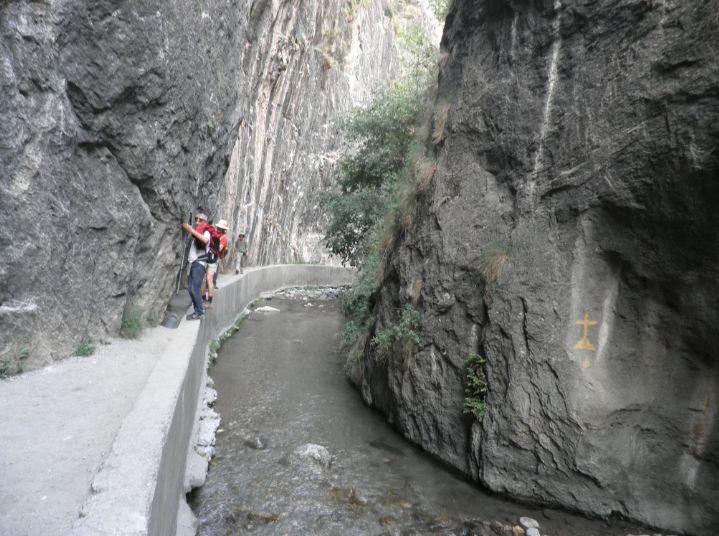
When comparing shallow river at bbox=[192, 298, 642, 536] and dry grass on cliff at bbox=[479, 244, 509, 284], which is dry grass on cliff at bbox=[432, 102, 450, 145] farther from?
shallow river at bbox=[192, 298, 642, 536]

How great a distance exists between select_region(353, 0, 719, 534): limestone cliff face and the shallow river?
1.29 feet

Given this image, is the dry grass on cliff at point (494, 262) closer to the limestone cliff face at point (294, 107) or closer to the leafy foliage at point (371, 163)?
the limestone cliff face at point (294, 107)

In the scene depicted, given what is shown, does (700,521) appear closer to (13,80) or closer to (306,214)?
(13,80)

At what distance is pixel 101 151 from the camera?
20.6ft

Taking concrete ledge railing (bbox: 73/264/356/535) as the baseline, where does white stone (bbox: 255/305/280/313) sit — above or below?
above

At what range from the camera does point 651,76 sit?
514 centimetres

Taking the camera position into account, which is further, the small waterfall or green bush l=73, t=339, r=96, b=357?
the small waterfall

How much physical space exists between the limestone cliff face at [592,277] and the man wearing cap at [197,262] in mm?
4063

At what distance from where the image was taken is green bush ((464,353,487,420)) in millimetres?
5941

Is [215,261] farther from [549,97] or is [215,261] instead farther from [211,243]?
[549,97]

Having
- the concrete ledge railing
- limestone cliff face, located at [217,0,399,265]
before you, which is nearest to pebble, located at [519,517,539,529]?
the concrete ledge railing

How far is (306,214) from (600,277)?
23327mm

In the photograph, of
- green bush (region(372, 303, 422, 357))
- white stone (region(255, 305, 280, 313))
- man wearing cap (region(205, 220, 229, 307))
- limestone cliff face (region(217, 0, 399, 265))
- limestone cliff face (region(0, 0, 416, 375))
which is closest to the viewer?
limestone cliff face (region(0, 0, 416, 375))

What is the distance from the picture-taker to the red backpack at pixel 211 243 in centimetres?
856
